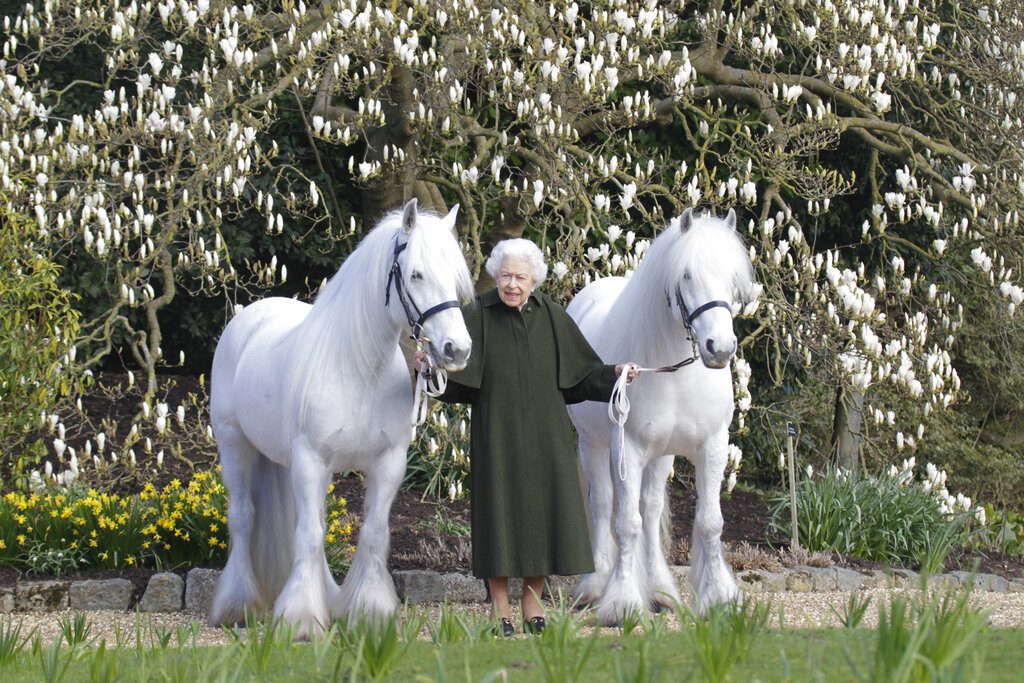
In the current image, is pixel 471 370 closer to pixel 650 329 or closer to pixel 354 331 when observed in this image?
pixel 354 331

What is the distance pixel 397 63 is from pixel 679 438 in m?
3.99

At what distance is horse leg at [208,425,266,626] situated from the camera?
18.8 feet

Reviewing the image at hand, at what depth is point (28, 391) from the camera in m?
7.25

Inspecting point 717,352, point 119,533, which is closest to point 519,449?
point 717,352

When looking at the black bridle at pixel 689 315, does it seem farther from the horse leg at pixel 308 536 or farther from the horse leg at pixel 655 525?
the horse leg at pixel 308 536

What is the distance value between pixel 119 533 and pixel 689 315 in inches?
136

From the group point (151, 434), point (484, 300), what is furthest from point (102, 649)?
point (151, 434)

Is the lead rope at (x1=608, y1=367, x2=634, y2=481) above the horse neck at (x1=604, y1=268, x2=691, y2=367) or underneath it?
underneath

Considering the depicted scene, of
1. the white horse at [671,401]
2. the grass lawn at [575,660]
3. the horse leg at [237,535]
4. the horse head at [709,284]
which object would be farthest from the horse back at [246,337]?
the grass lawn at [575,660]

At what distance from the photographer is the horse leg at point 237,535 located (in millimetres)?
5734

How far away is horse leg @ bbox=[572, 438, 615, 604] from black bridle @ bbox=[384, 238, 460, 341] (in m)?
1.52

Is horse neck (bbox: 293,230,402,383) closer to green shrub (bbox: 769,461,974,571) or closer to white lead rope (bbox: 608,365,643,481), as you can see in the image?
white lead rope (bbox: 608,365,643,481)

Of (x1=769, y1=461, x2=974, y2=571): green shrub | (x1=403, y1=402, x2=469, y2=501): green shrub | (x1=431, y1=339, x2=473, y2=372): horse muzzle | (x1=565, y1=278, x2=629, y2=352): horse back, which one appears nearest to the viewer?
(x1=431, y1=339, x2=473, y2=372): horse muzzle

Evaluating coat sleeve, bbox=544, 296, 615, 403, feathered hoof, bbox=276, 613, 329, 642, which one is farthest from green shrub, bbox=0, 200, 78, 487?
coat sleeve, bbox=544, 296, 615, 403
